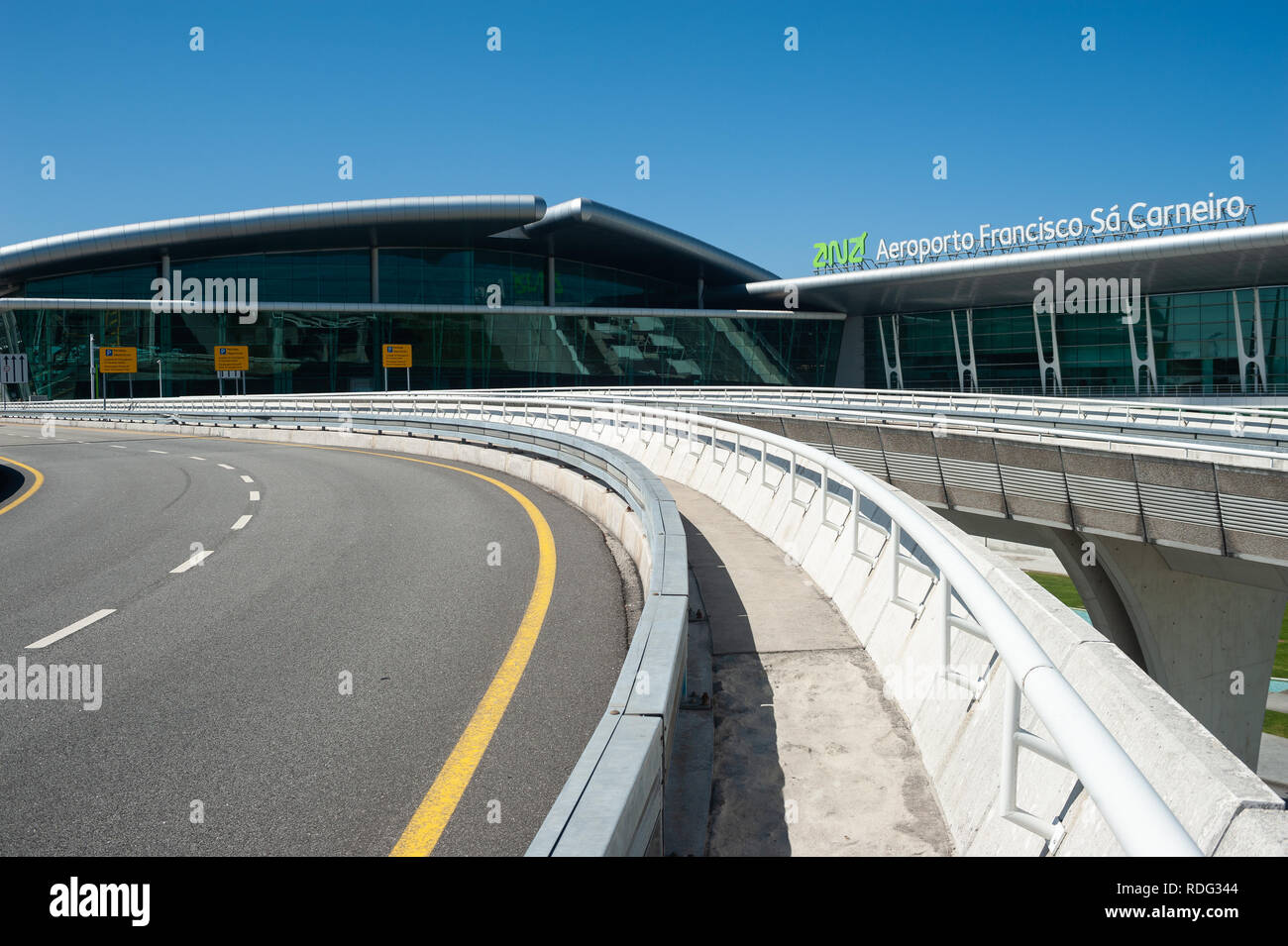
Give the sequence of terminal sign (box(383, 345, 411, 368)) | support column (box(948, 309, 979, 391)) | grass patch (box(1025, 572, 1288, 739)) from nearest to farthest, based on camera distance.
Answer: grass patch (box(1025, 572, 1288, 739)), terminal sign (box(383, 345, 411, 368)), support column (box(948, 309, 979, 391))

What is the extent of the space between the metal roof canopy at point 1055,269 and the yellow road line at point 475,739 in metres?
44.4

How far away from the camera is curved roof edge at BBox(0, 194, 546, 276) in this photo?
61.2 meters

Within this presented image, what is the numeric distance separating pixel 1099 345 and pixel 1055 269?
8477 mm

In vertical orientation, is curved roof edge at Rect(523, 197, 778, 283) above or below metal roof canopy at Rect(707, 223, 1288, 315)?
above

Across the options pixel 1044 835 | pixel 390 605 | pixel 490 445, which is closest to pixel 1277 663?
pixel 490 445

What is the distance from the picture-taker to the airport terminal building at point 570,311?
54000 mm

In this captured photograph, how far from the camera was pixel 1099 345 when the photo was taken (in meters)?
57.9

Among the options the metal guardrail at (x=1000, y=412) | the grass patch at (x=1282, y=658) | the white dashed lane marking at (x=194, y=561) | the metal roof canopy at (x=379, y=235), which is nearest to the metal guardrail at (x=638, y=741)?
the white dashed lane marking at (x=194, y=561)

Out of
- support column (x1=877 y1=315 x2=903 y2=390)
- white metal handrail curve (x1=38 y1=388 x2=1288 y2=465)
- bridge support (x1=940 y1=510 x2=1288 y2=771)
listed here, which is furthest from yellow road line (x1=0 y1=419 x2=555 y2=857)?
support column (x1=877 y1=315 x2=903 y2=390)

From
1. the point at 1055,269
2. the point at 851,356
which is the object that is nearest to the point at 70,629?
the point at 1055,269

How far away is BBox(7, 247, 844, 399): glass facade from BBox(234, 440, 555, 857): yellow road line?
55658 mm

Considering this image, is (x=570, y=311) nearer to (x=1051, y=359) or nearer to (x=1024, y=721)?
(x=1051, y=359)

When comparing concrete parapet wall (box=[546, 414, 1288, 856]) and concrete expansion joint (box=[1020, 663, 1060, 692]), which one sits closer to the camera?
concrete parapet wall (box=[546, 414, 1288, 856])

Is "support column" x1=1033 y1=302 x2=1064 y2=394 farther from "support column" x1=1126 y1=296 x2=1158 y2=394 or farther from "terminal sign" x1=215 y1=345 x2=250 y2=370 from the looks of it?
"terminal sign" x1=215 y1=345 x2=250 y2=370
